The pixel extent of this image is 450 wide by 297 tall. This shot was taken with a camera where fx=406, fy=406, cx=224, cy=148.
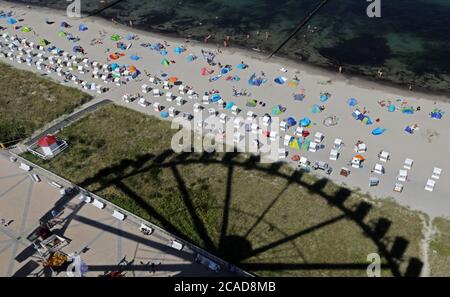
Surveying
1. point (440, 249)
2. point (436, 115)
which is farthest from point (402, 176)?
point (436, 115)

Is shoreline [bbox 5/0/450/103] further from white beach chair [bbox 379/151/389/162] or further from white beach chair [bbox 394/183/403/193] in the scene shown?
white beach chair [bbox 394/183/403/193]

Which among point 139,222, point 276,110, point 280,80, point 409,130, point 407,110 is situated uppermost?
point 280,80

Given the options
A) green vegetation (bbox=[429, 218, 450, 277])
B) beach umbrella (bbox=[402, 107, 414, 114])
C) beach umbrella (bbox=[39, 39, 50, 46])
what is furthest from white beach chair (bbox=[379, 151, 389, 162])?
beach umbrella (bbox=[39, 39, 50, 46])

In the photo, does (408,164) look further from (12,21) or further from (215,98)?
(12,21)

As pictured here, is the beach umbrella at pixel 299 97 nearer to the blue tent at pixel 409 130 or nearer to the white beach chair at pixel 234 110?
the white beach chair at pixel 234 110

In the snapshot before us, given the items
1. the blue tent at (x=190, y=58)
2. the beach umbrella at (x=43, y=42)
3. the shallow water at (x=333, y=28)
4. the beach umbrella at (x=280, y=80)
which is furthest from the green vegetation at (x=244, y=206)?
the beach umbrella at (x=43, y=42)

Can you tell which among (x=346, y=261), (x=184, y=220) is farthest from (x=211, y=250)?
(x=346, y=261)
